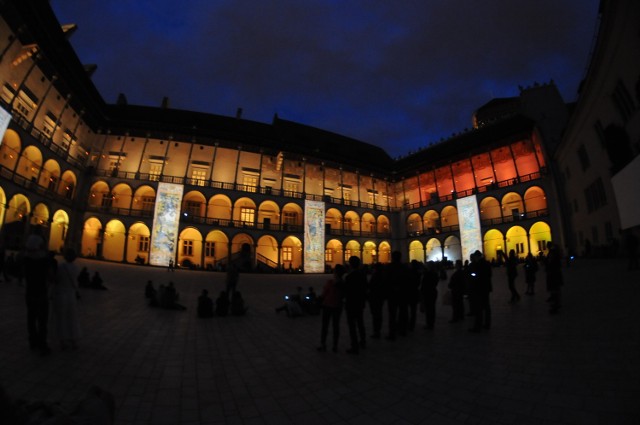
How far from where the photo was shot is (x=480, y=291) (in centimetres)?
632

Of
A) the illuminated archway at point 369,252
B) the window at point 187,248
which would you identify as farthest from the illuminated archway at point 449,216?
the window at point 187,248

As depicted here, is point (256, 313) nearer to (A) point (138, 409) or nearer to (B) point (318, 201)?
(A) point (138, 409)

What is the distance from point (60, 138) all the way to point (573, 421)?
3736 centimetres

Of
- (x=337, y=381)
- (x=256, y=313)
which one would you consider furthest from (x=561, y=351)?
(x=256, y=313)

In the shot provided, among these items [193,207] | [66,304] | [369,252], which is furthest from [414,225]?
[66,304]

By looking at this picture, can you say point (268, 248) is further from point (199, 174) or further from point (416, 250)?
point (416, 250)

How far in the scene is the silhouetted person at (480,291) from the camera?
6.20 meters

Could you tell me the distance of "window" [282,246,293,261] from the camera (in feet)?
115

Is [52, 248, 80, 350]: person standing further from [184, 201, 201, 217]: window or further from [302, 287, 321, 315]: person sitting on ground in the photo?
[184, 201, 201, 217]: window

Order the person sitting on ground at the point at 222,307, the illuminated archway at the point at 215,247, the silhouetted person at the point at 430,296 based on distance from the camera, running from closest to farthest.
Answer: the silhouetted person at the point at 430,296 < the person sitting on ground at the point at 222,307 < the illuminated archway at the point at 215,247

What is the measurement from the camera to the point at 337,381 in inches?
153

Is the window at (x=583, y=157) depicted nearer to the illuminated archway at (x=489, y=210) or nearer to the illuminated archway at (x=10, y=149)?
the illuminated archway at (x=489, y=210)

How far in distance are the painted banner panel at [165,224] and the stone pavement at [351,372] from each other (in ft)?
70.8

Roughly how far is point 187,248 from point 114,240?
7009 mm
